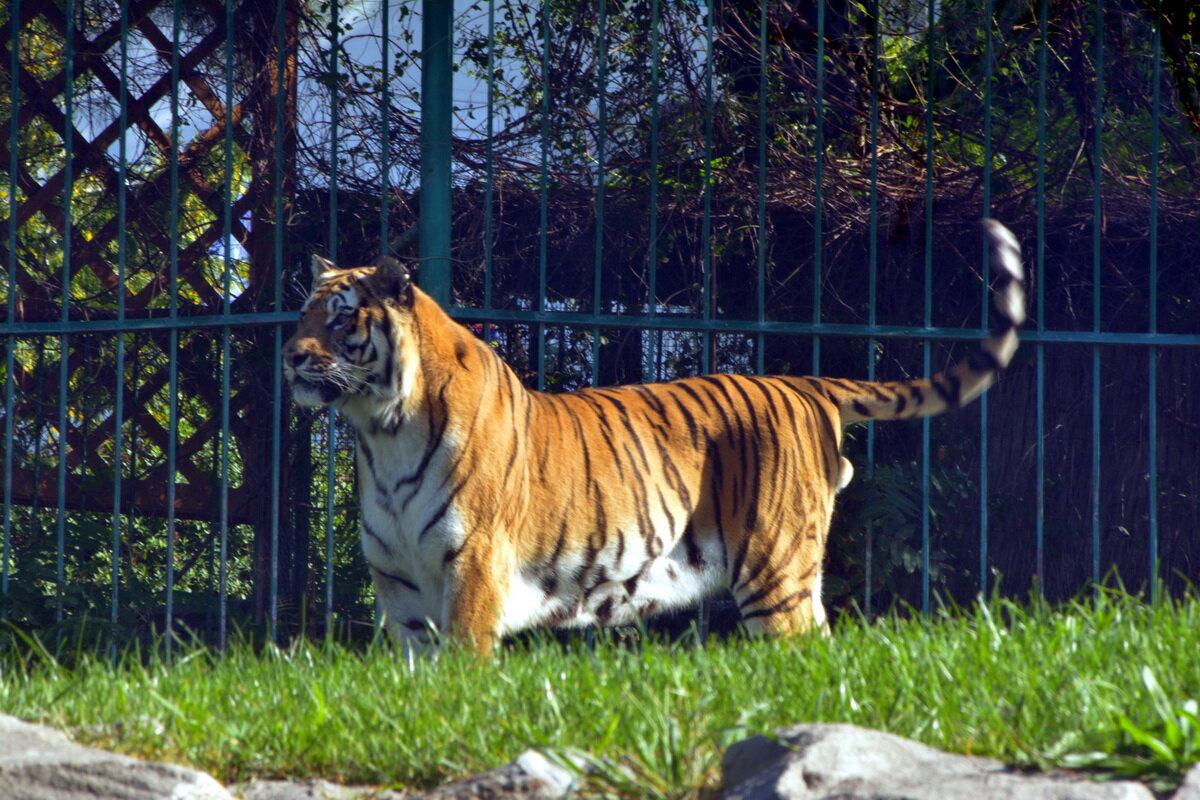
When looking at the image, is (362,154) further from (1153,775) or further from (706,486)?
(1153,775)

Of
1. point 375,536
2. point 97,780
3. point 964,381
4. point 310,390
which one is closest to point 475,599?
point 375,536

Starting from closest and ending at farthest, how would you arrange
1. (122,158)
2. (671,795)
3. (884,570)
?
(671,795)
(122,158)
(884,570)

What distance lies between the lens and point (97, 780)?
7.18 feet

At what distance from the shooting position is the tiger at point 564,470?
13.0 feet

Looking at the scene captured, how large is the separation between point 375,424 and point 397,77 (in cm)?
240

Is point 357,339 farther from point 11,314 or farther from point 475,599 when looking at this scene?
point 11,314

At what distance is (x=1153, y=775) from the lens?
194 centimetres

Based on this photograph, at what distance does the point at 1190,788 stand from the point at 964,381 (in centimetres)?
277

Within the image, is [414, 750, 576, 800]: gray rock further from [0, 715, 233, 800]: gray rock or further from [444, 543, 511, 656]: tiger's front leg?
[444, 543, 511, 656]: tiger's front leg

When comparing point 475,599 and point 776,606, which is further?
point 776,606

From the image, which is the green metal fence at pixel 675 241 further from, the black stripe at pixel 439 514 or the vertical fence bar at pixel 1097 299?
the black stripe at pixel 439 514

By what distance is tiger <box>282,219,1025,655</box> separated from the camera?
13.0 feet

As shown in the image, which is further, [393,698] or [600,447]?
[600,447]

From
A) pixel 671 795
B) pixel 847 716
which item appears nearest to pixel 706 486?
pixel 847 716
